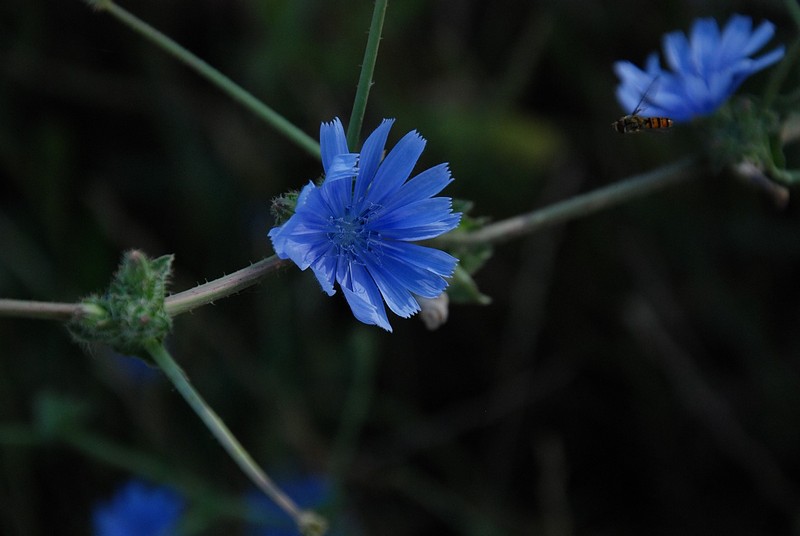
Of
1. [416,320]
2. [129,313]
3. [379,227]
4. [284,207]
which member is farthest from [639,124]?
[416,320]

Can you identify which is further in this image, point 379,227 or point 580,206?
point 580,206

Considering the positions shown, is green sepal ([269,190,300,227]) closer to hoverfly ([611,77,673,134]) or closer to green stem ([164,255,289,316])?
green stem ([164,255,289,316])

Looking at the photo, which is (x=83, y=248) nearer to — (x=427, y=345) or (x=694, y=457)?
(x=427, y=345)

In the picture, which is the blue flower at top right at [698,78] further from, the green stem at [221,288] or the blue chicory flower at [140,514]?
the blue chicory flower at [140,514]

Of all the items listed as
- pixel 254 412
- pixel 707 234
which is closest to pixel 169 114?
pixel 254 412

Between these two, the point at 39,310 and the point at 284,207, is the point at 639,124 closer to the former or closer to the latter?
the point at 284,207

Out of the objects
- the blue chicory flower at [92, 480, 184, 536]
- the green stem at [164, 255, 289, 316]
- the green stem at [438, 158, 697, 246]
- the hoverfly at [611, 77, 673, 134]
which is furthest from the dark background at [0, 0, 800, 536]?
the green stem at [164, 255, 289, 316]
